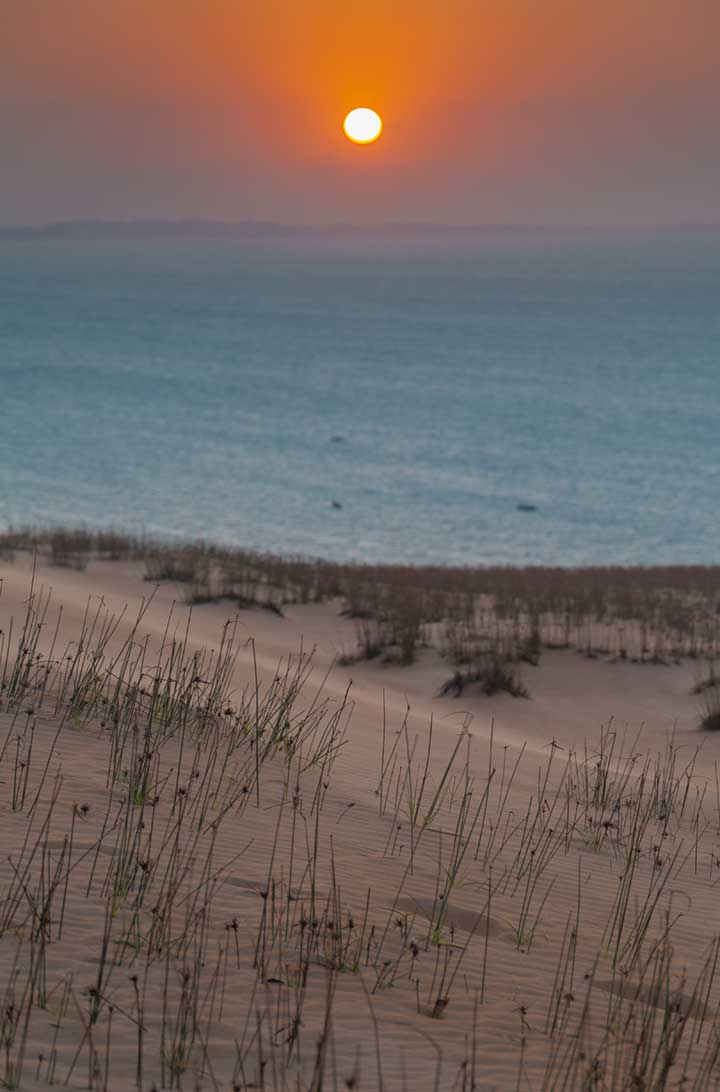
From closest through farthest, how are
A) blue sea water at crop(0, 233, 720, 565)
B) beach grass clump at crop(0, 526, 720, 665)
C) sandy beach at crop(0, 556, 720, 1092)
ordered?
sandy beach at crop(0, 556, 720, 1092), beach grass clump at crop(0, 526, 720, 665), blue sea water at crop(0, 233, 720, 565)

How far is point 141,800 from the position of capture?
560 cm

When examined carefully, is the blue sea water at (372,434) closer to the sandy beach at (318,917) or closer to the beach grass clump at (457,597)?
the beach grass clump at (457,597)

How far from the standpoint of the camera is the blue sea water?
45344 millimetres

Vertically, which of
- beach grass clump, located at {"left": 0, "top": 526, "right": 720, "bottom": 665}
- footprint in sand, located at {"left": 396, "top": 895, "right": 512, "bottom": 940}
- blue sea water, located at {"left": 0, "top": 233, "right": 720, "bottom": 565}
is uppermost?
blue sea water, located at {"left": 0, "top": 233, "right": 720, "bottom": 565}

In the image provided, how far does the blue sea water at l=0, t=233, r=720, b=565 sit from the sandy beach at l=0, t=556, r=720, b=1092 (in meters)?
32.6

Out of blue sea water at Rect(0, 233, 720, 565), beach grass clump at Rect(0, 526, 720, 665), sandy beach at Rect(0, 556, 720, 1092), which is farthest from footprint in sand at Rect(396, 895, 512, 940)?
blue sea water at Rect(0, 233, 720, 565)

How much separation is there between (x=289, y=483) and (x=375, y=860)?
4859cm

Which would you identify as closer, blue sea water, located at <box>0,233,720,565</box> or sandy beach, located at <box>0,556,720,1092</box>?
sandy beach, located at <box>0,556,720,1092</box>

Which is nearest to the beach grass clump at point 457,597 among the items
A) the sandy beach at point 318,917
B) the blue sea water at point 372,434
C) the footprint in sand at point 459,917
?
the sandy beach at point 318,917

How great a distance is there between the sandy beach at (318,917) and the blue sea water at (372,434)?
32.6 metres

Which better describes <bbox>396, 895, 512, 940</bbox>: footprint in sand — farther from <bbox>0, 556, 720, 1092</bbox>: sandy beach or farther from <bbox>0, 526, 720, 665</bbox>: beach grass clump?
<bbox>0, 526, 720, 665</bbox>: beach grass clump

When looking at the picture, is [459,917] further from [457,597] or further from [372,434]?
[372,434]

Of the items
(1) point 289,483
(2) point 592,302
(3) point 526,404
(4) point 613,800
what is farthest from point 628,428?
(2) point 592,302

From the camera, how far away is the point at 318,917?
15.6 ft
